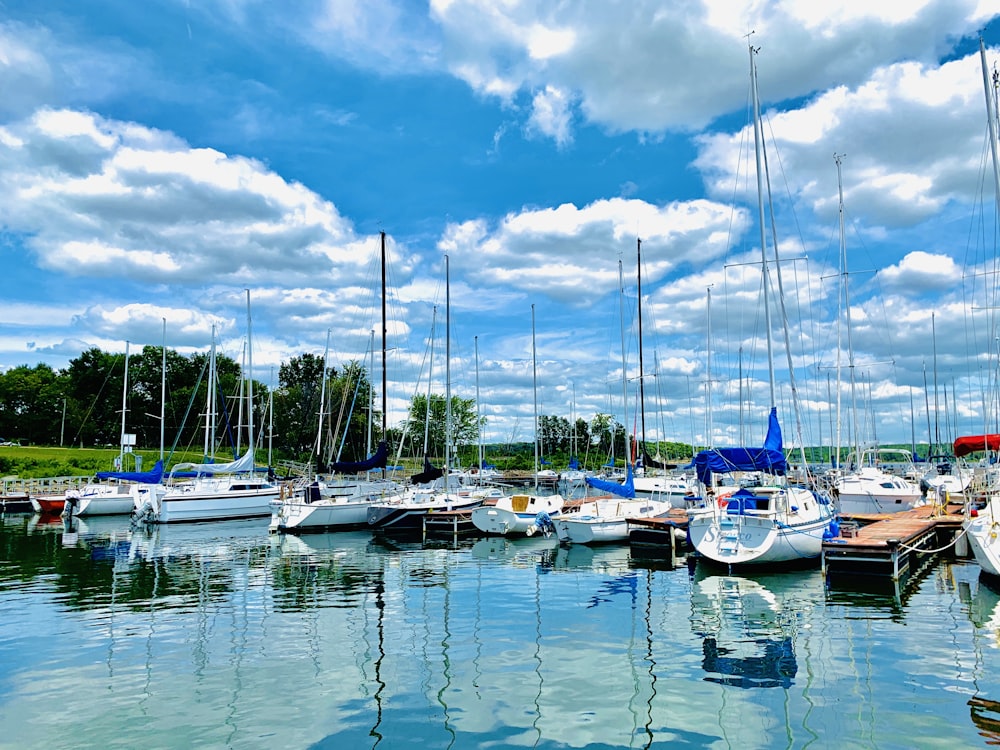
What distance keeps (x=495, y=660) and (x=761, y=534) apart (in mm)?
13213

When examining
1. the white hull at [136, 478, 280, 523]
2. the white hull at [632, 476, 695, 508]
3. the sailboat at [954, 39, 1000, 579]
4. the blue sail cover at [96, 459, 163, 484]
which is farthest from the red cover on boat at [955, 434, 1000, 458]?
the blue sail cover at [96, 459, 163, 484]

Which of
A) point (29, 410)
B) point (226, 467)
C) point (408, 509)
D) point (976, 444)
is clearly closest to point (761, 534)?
point (976, 444)

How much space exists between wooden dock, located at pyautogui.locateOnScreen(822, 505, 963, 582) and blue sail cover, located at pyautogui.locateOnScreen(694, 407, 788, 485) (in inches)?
131

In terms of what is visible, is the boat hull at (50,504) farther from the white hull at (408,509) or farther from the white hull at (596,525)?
the white hull at (596,525)

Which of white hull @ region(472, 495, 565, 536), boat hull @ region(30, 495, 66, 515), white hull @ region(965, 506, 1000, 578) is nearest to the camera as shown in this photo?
white hull @ region(965, 506, 1000, 578)

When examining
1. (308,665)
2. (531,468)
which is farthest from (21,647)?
(531,468)

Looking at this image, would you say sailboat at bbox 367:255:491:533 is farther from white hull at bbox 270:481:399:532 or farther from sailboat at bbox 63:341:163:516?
sailboat at bbox 63:341:163:516

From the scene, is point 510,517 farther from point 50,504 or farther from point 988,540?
point 50,504

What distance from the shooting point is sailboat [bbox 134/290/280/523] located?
44.6 m

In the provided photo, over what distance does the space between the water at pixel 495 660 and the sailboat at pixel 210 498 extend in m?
18.1

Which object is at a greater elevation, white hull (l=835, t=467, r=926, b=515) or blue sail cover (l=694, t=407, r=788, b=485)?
blue sail cover (l=694, t=407, r=788, b=485)

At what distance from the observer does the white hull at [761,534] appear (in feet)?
79.5

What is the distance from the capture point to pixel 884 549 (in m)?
22.7

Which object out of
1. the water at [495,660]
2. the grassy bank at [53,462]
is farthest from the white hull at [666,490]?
the grassy bank at [53,462]
